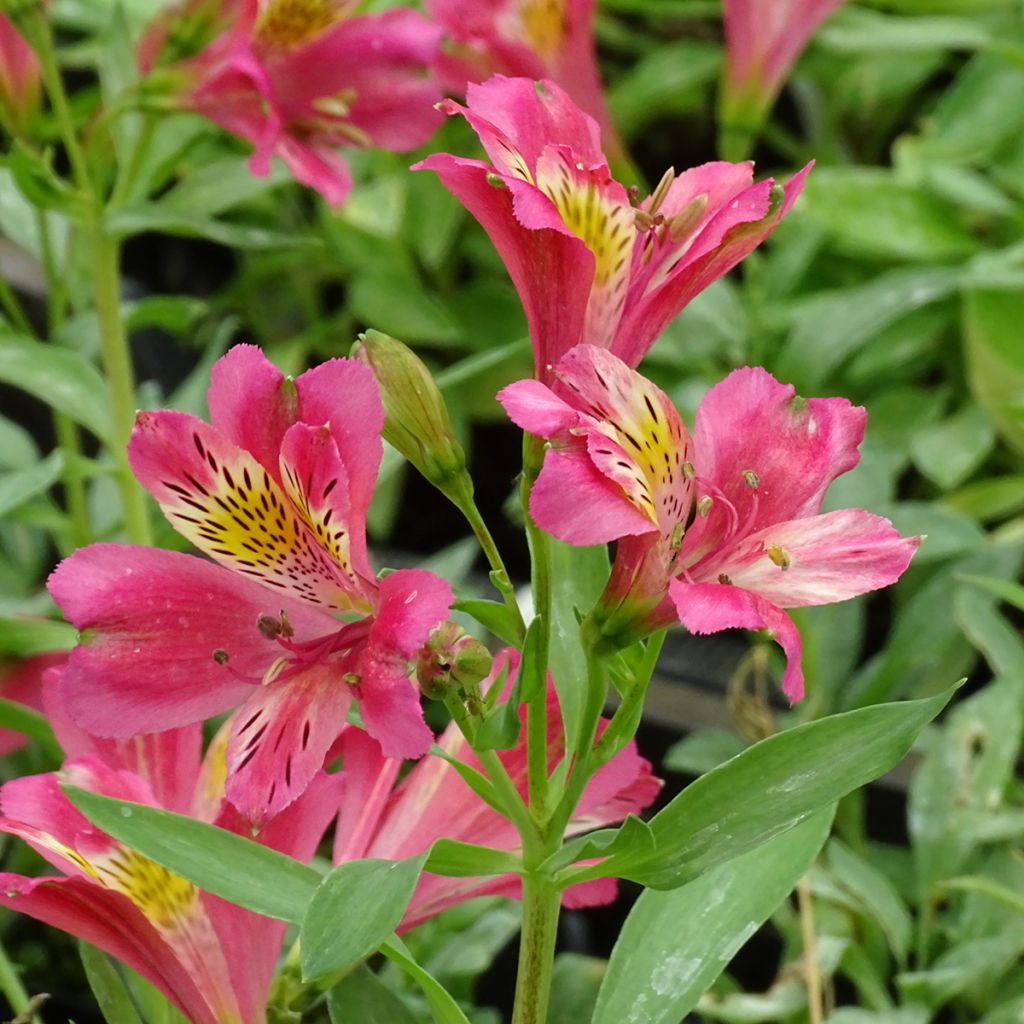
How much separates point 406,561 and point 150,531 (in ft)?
1.73

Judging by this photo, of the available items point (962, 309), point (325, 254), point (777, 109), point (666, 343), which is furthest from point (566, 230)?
point (777, 109)

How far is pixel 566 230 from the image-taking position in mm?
450

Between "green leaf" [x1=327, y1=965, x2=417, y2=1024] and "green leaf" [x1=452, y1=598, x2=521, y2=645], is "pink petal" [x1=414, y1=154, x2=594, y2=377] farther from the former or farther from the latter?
"green leaf" [x1=327, y1=965, x2=417, y2=1024]

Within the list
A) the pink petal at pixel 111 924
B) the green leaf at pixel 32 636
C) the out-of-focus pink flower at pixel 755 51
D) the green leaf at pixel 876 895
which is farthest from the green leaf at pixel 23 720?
the out-of-focus pink flower at pixel 755 51

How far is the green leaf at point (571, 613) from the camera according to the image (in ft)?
1.76

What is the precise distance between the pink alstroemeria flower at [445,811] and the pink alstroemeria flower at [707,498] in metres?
0.11

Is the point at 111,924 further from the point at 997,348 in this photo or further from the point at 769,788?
the point at 997,348

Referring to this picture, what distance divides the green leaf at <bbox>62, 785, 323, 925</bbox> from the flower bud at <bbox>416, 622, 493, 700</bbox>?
0.10 metres

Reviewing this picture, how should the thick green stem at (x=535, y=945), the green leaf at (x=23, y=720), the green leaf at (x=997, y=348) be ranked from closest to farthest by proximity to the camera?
the thick green stem at (x=535, y=945) < the green leaf at (x=23, y=720) < the green leaf at (x=997, y=348)

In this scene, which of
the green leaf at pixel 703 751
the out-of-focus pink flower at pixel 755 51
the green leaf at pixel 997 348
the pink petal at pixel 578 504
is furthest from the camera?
the green leaf at pixel 997 348

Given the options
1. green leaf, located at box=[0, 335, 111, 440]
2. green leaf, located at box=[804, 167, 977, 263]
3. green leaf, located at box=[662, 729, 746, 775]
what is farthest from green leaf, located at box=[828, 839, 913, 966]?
green leaf, located at box=[804, 167, 977, 263]

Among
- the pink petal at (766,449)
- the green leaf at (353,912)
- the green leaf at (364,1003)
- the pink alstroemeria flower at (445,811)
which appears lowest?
the green leaf at (364,1003)

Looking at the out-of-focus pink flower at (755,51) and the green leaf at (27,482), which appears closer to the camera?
the green leaf at (27,482)

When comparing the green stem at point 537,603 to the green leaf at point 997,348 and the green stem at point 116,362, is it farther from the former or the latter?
the green leaf at point 997,348
